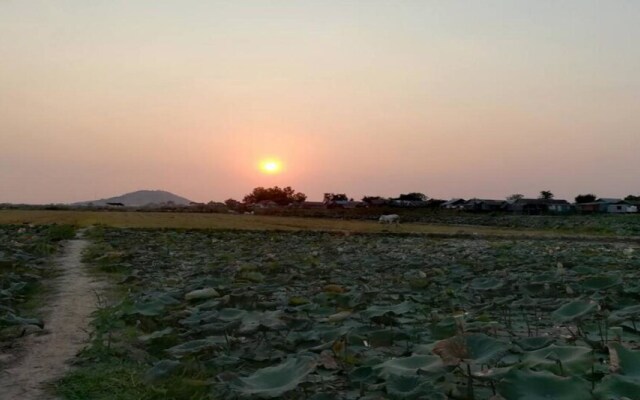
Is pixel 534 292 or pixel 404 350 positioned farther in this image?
pixel 534 292

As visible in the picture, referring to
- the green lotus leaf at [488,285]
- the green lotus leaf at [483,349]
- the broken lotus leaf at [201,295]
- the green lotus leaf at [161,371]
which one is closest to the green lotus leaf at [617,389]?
the green lotus leaf at [483,349]

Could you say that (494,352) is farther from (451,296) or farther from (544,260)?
(544,260)

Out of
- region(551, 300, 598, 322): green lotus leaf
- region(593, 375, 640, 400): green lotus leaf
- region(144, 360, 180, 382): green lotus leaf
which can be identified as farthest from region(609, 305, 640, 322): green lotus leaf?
region(144, 360, 180, 382): green lotus leaf

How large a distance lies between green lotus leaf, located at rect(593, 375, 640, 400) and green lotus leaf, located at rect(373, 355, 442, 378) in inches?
27.6

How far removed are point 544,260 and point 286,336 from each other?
828 centimetres

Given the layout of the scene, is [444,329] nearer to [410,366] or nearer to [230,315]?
[410,366]

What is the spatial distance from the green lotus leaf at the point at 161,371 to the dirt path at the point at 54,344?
624 mm

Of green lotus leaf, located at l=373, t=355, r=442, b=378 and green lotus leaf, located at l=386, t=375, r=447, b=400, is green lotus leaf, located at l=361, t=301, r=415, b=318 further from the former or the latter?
green lotus leaf, located at l=386, t=375, r=447, b=400

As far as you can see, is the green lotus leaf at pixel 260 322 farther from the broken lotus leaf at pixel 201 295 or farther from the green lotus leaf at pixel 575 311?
the green lotus leaf at pixel 575 311

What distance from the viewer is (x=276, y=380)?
2.90 meters

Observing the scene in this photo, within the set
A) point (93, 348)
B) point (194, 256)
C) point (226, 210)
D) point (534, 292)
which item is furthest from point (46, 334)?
point (226, 210)

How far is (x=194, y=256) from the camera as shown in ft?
42.0

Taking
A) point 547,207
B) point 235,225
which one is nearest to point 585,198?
point 547,207

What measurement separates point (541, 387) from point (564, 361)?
1.63 feet
